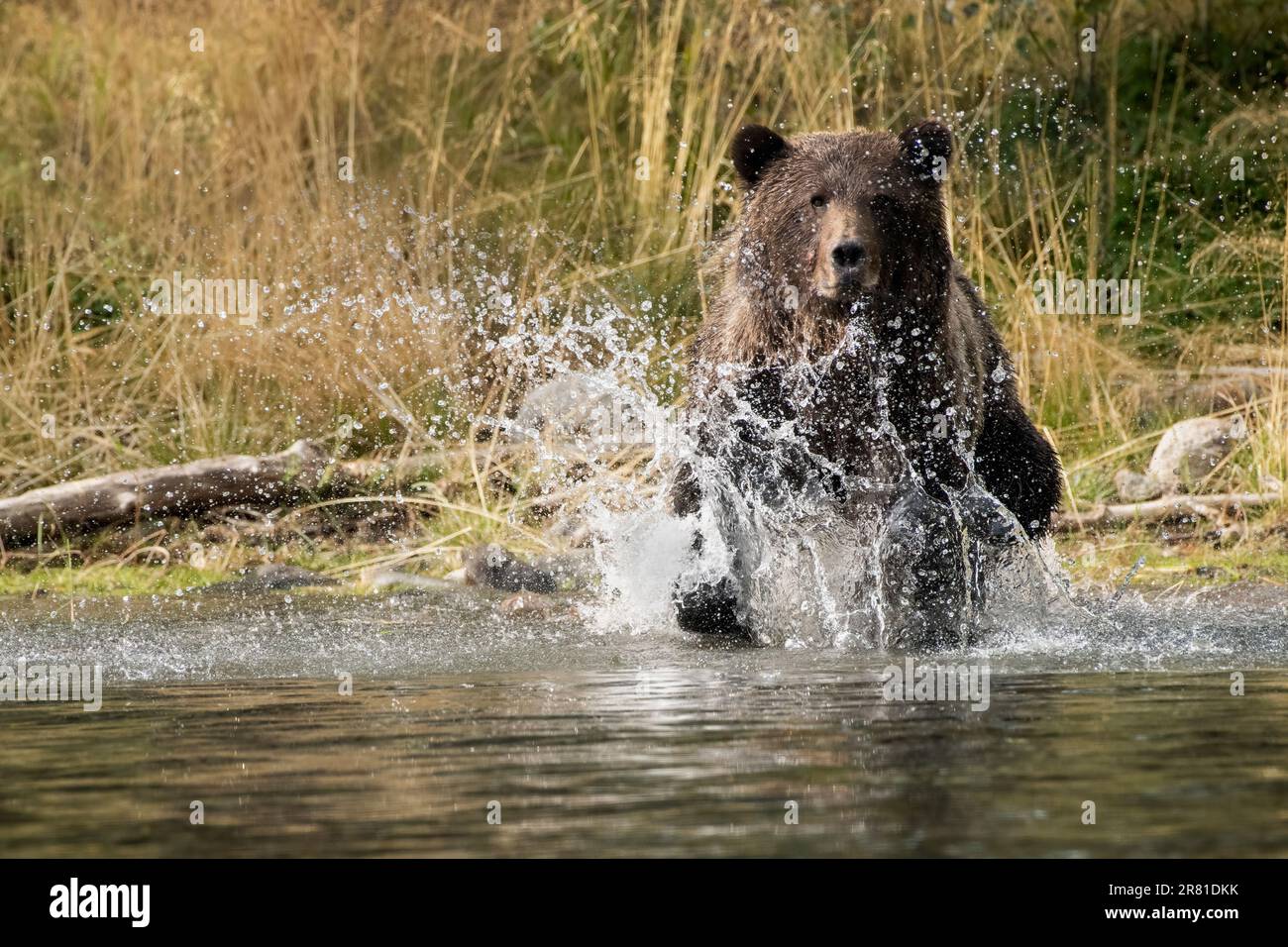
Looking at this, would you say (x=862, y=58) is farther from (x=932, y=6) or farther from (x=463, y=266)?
(x=463, y=266)

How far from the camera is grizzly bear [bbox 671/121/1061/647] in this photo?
7488 mm

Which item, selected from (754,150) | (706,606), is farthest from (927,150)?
(706,606)

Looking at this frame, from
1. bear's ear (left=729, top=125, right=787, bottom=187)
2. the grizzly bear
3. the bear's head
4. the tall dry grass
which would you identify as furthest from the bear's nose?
the tall dry grass

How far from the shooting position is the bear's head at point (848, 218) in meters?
7.32

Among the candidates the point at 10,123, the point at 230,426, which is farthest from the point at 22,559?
the point at 10,123

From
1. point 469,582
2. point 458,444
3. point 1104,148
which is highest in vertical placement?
point 1104,148

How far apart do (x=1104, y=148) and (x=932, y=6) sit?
1.43 meters

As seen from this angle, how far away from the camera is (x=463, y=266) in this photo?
451 inches
